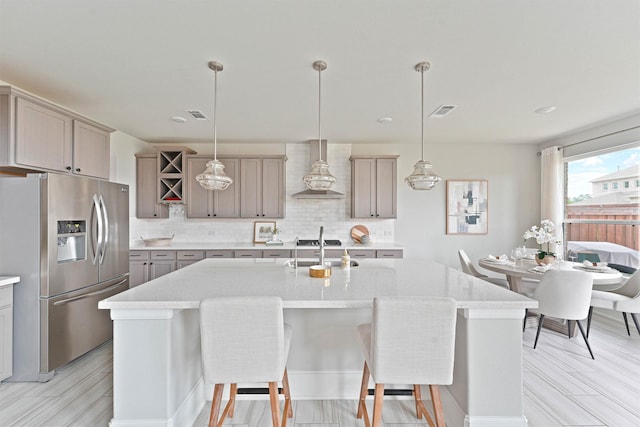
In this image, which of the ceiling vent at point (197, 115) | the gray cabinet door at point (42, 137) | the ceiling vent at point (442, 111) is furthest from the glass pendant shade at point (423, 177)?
the gray cabinet door at point (42, 137)

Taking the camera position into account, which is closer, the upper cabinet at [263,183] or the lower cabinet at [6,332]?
the lower cabinet at [6,332]

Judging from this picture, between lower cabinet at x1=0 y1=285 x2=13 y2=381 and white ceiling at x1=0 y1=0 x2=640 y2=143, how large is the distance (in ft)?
6.07

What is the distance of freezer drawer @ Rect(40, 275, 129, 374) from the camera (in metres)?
2.47

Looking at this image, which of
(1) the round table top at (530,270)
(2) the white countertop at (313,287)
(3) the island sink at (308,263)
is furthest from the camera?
(1) the round table top at (530,270)

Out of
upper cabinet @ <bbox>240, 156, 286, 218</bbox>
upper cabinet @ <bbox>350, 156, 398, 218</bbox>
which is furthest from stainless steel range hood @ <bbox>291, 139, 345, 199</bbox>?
upper cabinet @ <bbox>350, 156, 398, 218</bbox>

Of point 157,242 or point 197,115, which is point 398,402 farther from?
point 157,242

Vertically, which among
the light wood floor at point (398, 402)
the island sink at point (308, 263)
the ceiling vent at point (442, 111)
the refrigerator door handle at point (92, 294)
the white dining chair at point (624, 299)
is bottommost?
the light wood floor at point (398, 402)

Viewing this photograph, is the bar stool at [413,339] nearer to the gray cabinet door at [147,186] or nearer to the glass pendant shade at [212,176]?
the glass pendant shade at [212,176]

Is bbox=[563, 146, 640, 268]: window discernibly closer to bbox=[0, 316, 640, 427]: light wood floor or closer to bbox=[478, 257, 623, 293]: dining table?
bbox=[478, 257, 623, 293]: dining table

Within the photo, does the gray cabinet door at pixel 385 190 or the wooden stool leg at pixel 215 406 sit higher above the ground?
the gray cabinet door at pixel 385 190

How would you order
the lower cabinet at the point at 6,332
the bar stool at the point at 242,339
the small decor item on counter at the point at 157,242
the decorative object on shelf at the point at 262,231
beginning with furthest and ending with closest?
the decorative object on shelf at the point at 262,231 → the small decor item on counter at the point at 157,242 → the lower cabinet at the point at 6,332 → the bar stool at the point at 242,339

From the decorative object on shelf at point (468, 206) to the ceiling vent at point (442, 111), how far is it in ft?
5.90

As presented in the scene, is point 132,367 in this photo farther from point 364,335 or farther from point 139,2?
point 139,2

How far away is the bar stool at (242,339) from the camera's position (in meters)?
1.48
